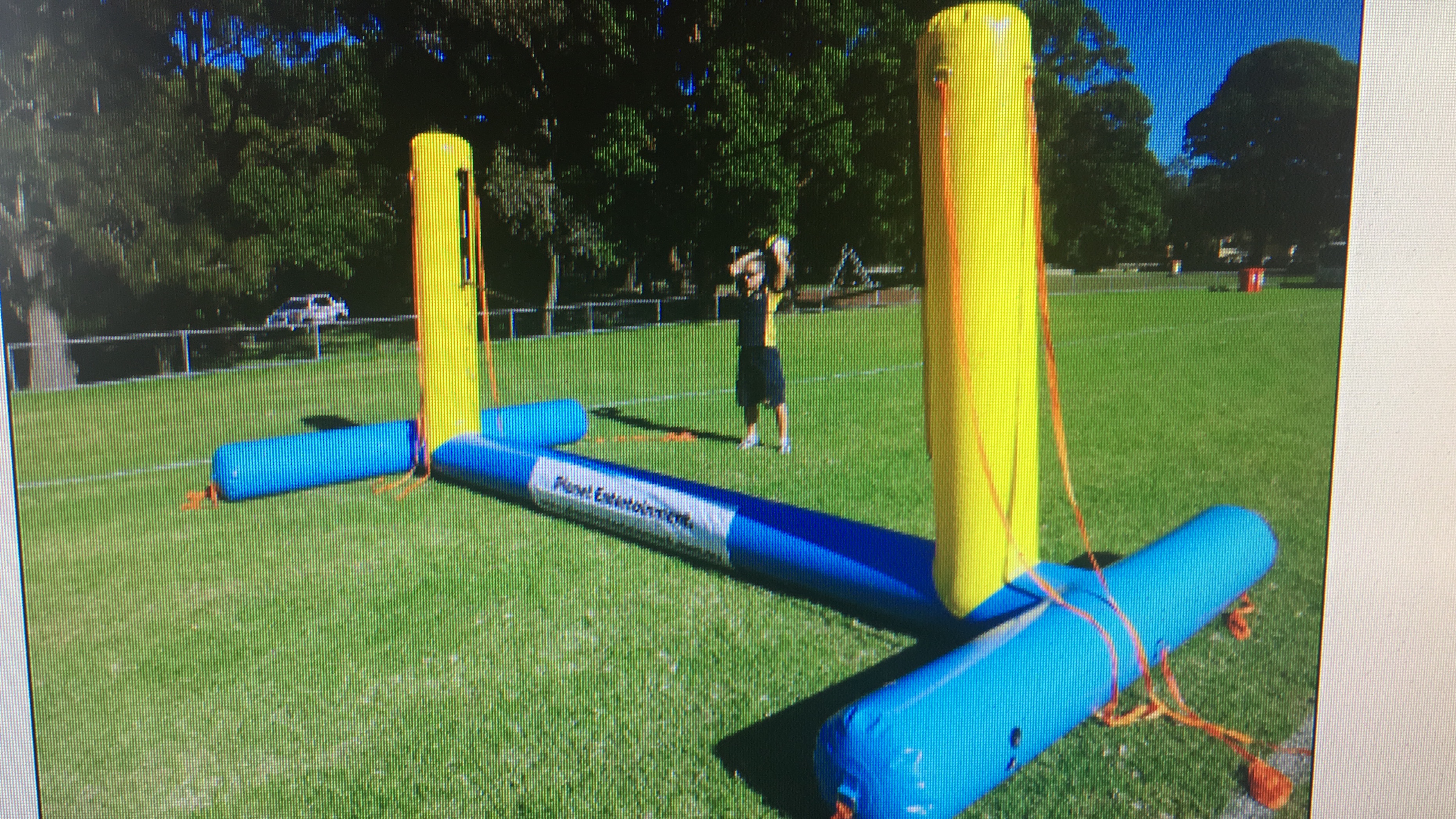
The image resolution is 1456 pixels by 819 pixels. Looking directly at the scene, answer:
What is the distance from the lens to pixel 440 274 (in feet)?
17.5

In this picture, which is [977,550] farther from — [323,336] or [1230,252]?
[323,336]

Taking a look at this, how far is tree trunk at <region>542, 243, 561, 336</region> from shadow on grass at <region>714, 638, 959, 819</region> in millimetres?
12342

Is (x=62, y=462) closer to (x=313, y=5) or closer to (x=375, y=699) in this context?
(x=313, y=5)

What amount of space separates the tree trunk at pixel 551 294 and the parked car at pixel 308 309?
3853 millimetres

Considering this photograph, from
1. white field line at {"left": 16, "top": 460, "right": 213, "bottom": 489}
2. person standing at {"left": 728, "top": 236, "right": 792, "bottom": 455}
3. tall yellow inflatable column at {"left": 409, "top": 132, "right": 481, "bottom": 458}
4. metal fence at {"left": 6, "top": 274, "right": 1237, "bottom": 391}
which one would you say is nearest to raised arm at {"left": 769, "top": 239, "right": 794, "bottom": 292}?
person standing at {"left": 728, "top": 236, "right": 792, "bottom": 455}

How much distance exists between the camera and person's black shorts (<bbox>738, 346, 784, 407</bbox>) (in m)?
5.89

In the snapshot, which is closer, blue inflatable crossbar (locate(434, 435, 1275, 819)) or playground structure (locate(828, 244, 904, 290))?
blue inflatable crossbar (locate(434, 435, 1275, 819))

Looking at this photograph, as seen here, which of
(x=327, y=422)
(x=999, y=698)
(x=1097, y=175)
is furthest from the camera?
(x=1097, y=175)

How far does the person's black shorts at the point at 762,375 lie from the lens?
5887mm

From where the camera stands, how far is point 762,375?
5914 mm

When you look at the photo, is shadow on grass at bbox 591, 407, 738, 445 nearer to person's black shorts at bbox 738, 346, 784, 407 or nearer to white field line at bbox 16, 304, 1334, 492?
white field line at bbox 16, 304, 1334, 492

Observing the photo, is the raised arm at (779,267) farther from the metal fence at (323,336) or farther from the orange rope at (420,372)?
the orange rope at (420,372)

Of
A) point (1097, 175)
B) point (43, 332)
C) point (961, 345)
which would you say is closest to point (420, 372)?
point (961, 345)

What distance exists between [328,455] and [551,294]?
33.3 feet
